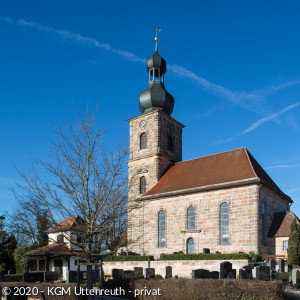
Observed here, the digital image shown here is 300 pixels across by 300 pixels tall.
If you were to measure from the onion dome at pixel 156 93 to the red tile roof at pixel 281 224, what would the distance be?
15.9m

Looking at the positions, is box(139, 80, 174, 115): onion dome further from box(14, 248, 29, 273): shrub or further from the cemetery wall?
box(14, 248, 29, 273): shrub

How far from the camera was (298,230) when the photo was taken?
26203 millimetres

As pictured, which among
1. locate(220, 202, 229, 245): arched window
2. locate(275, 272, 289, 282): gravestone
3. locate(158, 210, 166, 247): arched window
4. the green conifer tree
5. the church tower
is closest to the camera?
locate(275, 272, 289, 282): gravestone

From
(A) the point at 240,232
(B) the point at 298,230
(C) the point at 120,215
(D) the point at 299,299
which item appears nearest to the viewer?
(C) the point at 120,215

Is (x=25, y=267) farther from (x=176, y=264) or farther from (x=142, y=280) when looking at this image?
(x=142, y=280)

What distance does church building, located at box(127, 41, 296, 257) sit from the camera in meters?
28.7

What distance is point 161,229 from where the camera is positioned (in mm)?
33719

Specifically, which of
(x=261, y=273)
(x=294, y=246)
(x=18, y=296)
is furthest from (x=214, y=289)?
(x=294, y=246)

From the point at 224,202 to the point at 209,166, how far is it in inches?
183

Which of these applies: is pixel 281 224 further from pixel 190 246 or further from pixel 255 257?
pixel 190 246

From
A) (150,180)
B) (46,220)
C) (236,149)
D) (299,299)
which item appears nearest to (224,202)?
(236,149)

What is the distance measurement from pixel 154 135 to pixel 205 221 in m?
11.2

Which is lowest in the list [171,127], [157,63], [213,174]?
[213,174]

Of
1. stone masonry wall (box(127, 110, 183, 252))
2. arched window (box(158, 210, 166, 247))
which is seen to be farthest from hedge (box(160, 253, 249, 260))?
stone masonry wall (box(127, 110, 183, 252))
